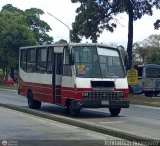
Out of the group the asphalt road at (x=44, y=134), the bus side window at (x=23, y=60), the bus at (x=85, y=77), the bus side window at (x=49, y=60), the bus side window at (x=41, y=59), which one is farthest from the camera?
the bus side window at (x=23, y=60)

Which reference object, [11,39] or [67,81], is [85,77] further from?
[11,39]

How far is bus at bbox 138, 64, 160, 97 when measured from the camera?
128 ft

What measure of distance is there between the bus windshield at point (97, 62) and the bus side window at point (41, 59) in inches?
106

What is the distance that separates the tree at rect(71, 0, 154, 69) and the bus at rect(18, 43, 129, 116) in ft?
44.2

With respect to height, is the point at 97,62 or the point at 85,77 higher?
the point at 97,62

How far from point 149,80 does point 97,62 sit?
19848 mm

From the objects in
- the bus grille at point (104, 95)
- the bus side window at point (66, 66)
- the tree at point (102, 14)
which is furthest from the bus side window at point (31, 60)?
the tree at point (102, 14)

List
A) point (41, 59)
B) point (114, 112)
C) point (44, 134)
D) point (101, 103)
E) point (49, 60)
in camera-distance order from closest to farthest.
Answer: point (44, 134), point (101, 103), point (114, 112), point (49, 60), point (41, 59)

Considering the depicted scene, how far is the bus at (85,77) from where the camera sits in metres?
19.3

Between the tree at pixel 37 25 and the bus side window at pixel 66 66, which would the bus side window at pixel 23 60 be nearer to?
the bus side window at pixel 66 66

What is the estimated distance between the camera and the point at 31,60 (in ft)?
77.8

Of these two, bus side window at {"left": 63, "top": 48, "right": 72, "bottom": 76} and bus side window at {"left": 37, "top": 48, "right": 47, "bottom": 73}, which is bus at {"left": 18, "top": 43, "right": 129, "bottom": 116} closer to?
bus side window at {"left": 63, "top": 48, "right": 72, "bottom": 76}

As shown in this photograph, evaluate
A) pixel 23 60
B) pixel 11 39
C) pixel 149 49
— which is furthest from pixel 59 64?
pixel 149 49

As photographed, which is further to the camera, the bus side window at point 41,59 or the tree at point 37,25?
the tree at point 37,25
